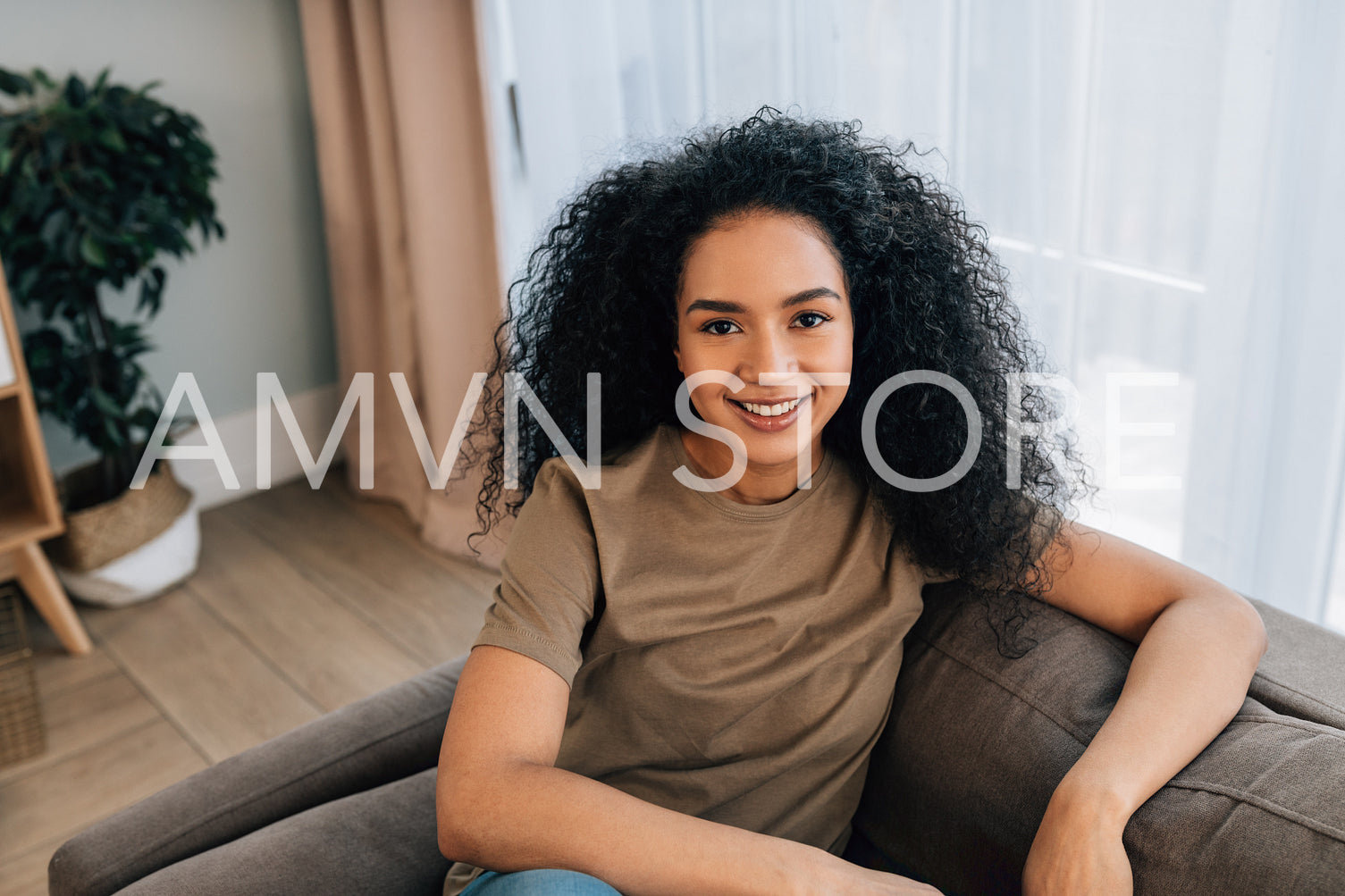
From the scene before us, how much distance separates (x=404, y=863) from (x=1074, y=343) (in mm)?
1152

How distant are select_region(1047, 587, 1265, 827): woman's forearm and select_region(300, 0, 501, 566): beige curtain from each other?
1510mm

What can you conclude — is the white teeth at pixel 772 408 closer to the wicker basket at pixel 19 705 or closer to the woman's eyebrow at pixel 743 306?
the woman's eyebrow at pixel 743 306

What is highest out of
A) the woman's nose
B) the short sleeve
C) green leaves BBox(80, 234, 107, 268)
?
green leaves BBox(80, 234, 107, 268)

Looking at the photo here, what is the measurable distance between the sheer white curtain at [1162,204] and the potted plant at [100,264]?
124 centimetres

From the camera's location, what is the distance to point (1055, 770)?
3.45 feet

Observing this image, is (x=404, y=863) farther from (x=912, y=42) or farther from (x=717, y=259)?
(x=912, y=42)

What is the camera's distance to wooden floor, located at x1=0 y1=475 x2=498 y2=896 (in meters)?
2.01

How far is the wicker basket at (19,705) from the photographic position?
6.86 feet

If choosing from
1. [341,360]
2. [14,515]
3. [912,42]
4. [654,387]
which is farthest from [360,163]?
[654,387]

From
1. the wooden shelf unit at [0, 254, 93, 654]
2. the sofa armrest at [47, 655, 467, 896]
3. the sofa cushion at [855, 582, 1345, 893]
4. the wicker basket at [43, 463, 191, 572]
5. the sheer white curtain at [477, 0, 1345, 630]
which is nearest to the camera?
the sofa cushion at [855, 582, 1345, 893]

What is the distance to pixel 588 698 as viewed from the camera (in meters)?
1.17

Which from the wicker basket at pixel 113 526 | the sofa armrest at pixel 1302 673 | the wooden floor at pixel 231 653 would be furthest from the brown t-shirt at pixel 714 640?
the wicker basket at pixel 113 526

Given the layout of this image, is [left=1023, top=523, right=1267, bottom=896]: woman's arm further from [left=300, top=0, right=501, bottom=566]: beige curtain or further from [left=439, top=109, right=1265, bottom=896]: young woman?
[left=300, top=0, right=501, bottom=566]: beige curtain

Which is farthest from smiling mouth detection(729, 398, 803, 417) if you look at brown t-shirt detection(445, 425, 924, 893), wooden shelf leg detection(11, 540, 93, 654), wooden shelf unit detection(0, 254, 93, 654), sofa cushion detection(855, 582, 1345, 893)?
wooden shelf leg detection(11, 540, 93, 654)
